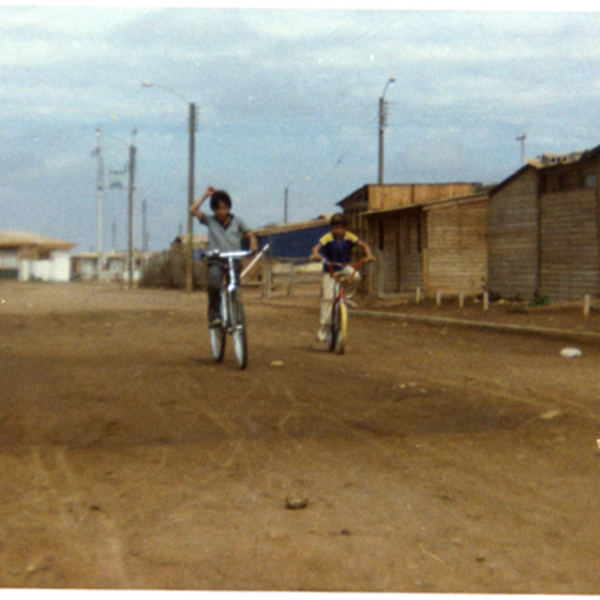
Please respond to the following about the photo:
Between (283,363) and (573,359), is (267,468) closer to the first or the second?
(283,363)

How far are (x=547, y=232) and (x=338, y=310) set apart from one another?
1371cm

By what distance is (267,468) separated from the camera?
415 cm

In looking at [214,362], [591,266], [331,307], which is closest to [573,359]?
[331,307]

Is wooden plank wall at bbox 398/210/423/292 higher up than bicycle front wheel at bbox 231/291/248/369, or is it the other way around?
wooden plank wall at bbox 398/210/423/292

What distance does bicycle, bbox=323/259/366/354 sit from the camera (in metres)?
9.34

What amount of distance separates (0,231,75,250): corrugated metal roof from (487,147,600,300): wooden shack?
2436 inches

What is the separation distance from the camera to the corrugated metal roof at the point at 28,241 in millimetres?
77944

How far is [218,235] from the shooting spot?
8.24 meters

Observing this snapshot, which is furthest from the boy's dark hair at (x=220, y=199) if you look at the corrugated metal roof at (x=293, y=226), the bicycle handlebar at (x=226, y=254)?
the corrugated metal roof at (x=293, y=226)

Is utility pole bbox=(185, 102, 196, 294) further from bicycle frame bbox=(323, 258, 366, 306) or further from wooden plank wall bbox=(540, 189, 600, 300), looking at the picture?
bicycle frame bbox=(323, 258, 366, 306)

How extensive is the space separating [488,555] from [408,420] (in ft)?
8.00

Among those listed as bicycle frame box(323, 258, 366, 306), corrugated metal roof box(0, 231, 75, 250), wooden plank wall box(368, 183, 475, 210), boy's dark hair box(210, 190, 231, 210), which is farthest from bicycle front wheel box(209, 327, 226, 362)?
corrugated metal roof box(0, 231, 75, 250)

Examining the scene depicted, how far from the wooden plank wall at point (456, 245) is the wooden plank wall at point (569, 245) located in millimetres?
4166

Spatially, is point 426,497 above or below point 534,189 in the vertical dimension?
below
